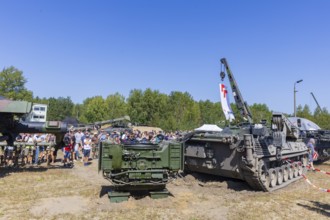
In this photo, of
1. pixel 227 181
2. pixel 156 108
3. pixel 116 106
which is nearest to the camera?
pixel 227 181

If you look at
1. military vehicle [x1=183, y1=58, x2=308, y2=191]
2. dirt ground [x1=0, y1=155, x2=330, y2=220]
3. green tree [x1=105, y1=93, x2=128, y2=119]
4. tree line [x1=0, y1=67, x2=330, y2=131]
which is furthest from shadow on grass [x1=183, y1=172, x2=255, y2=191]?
green tree [x1=105, y1=93, x2=128, y2=119]

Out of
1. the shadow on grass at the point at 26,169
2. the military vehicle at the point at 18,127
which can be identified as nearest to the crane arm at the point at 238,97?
the military vehicle at the point at 18,127

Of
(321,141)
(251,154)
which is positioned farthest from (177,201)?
(321,141)

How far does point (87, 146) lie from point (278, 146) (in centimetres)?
980

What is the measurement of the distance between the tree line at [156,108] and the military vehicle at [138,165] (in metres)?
36.1

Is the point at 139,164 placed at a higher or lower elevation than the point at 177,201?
higher

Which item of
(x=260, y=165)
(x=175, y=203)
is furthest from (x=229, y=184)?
(x=175, y=203)

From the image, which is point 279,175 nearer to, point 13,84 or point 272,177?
point 272,177

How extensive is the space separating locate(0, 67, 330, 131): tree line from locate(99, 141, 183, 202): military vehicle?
36066 mm

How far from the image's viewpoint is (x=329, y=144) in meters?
19.5

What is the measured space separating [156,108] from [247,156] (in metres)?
50.9

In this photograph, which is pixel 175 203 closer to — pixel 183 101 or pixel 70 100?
pixel 183 101

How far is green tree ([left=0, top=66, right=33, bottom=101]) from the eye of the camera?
50844 mm

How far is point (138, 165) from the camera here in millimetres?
8531
